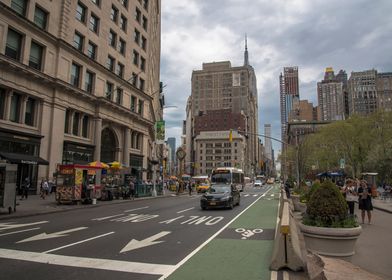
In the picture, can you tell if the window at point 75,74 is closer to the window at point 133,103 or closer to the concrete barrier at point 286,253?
→ the window at point 133,103

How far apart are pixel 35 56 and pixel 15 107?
5.20 metres

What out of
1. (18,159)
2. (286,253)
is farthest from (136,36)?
(286,253)

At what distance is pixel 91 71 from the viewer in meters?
38.2

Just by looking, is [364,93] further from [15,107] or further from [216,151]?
[15,107]

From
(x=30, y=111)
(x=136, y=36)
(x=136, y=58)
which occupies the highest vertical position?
(x=136, y=36)

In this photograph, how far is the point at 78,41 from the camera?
121ft

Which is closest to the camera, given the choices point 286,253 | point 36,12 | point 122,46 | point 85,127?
point 286,253

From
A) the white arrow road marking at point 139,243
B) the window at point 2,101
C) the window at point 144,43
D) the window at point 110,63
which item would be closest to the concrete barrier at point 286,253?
the white arrow road marking at point 139,243

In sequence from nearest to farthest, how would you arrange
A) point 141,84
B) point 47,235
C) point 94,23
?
point 47,235 → point 94,23 → point 141,84

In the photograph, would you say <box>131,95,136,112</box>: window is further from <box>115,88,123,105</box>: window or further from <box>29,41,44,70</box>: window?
<box>29,41,44,70</box>: window

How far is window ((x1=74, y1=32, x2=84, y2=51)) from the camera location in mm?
36209

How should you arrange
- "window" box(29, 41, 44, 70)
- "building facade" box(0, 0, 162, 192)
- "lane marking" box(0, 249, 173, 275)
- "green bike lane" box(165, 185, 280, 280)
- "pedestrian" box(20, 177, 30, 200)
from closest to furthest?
"green bike lane" box(165, 185, 280, 280), "lane marking" box(0, 249, 173, 275), "pedestrian" box(20, 177, 30, 200), "building facade" box(0, 0, 162, 192), "window" box(29, 41, 44, 70)

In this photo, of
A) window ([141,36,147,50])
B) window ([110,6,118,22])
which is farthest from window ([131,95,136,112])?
window ([110,6,118,22])

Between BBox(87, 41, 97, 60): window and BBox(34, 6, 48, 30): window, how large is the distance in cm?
676
